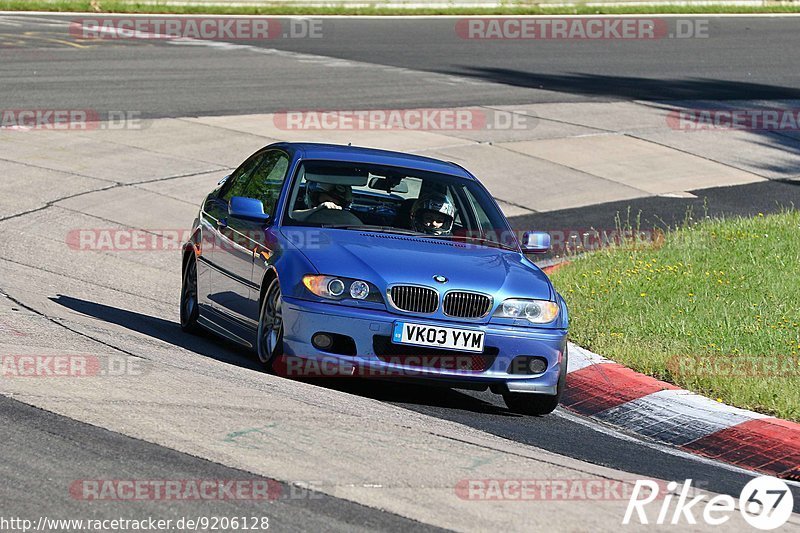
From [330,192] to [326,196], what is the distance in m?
0.04

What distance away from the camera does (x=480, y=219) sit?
9.65m

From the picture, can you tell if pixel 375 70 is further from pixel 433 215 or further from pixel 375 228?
pixel 375 228

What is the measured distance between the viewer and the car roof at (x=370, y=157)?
966cm

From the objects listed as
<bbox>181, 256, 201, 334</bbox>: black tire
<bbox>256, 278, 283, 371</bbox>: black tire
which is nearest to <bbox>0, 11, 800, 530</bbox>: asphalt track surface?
<bbox>181, 256, 201, 334</bbox>: black tire

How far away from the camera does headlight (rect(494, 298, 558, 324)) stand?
27.4 feet

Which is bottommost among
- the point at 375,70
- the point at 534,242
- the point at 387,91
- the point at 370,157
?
the point at 387,91

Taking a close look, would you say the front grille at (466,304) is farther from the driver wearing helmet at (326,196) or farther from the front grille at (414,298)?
the driver wearing helmet at (326,196)

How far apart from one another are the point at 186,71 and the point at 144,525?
70.3 feet

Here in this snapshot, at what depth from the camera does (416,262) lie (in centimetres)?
841

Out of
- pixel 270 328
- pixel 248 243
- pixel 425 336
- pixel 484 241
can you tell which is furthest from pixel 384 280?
pixel 248 243

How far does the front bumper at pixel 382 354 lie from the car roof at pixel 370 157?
5.34 ft

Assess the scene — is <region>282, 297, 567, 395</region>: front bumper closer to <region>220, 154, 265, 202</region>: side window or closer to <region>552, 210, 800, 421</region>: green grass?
<region>552, 210, 800, 421</region>: green grass

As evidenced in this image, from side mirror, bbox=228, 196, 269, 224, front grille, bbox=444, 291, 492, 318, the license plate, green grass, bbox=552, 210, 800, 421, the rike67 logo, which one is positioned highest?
side mirror, bbox=228, 196, 269, 224

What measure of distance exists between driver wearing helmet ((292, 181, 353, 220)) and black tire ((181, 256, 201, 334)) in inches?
58.8
